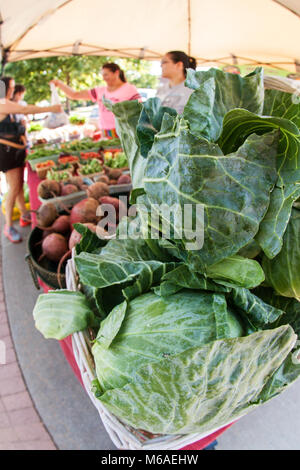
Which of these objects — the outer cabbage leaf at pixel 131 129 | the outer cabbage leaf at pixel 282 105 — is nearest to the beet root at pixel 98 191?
the outer cabbage leaf at pixel 131 129

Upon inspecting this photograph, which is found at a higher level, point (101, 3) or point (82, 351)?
point (101, 3)

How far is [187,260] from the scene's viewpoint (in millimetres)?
853

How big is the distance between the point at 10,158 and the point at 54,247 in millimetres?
2582

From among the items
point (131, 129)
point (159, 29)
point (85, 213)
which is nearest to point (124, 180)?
point (85, 213)

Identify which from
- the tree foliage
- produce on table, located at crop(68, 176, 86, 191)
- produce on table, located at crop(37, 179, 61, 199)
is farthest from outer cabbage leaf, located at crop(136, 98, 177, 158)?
the tree foliage

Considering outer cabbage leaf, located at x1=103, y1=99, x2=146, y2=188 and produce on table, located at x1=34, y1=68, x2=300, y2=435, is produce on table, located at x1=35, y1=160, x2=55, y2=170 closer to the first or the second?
outer cabbage leaf, located at x1=103, y1=99, x2=146, y2=188

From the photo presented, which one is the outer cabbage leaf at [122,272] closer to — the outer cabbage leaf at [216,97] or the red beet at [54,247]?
the outer cabbage leaf at [216,97]

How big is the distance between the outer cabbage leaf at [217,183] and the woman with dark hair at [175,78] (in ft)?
9.27

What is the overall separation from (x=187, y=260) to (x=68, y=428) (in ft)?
5.00

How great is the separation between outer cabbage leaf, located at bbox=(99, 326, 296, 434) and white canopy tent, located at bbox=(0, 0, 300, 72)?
13.0 feet

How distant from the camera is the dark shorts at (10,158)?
380 centimetres

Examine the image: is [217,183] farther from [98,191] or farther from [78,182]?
[78,182]
